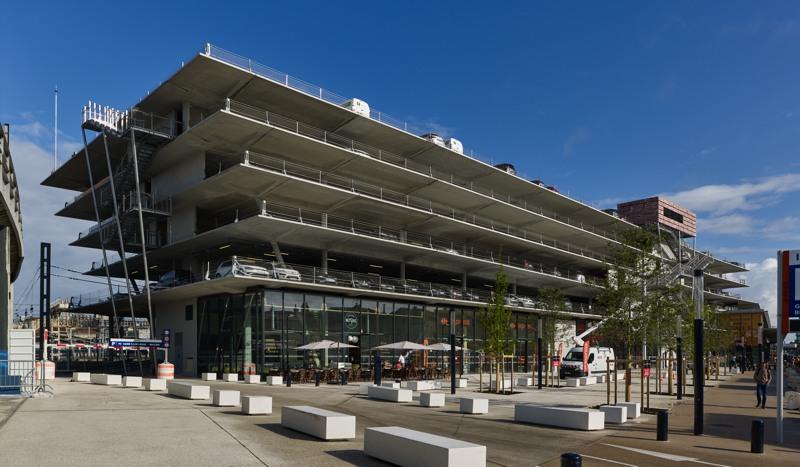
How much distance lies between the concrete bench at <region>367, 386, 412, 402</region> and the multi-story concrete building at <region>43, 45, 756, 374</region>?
14.9 meters

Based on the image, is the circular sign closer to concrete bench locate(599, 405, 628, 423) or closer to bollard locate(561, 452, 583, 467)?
concrete bench locate(599, 405, 628, 423)

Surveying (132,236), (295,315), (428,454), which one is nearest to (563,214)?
(295,315)

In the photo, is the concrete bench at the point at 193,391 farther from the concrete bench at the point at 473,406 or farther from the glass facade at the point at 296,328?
the glass facade at the point at 296,328

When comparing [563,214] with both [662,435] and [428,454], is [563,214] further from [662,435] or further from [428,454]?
[428,454]

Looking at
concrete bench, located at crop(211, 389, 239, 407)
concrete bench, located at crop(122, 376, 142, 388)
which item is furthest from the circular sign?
concrete bench, located at crop(211, 389, 239, 407)

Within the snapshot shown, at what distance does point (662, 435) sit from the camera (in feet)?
52.1

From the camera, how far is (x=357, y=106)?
48000mm

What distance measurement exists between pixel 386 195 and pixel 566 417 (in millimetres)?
35546

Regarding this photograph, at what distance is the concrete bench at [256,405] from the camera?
1886 cm

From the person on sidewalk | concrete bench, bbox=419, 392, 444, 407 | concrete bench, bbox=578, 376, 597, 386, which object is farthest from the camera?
concrete bench, bbox=578, 376, 597, 386

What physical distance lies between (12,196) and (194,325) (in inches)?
957

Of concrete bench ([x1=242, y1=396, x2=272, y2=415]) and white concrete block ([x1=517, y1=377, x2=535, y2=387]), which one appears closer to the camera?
concrete bench ([x1=242, y1=396, x2=272, y2=415])

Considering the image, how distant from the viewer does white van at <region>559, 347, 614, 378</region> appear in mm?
46656

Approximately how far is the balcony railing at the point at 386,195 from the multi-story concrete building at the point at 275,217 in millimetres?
162
